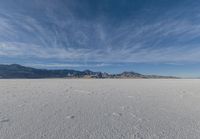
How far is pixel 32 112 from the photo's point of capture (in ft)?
13.2

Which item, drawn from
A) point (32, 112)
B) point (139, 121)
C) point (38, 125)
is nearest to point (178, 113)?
point (139, 121)

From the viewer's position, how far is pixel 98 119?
11.6ft

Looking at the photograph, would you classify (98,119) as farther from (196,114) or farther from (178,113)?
(196,114)

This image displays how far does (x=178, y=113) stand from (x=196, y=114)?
415mm

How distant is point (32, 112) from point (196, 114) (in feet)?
13.9

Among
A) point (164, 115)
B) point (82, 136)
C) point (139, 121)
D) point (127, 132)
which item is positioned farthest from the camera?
point (164, 115)

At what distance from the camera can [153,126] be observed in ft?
10.1

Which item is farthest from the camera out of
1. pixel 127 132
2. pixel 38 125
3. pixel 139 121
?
pixel 139 121

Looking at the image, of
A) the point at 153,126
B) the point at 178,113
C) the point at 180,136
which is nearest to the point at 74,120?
the point at 153,126

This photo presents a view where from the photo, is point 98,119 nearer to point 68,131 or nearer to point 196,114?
point 68,131

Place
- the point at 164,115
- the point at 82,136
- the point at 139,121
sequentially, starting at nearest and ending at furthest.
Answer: the point at 82,136 < the point at 139,121 < the point at 164,115

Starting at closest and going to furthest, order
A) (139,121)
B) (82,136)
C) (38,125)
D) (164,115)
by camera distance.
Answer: (82,136) < (38,125) < (139,121) < (164,115)

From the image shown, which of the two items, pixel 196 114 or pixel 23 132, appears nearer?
pixel 23 132

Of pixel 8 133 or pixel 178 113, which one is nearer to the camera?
pixel 8 133
